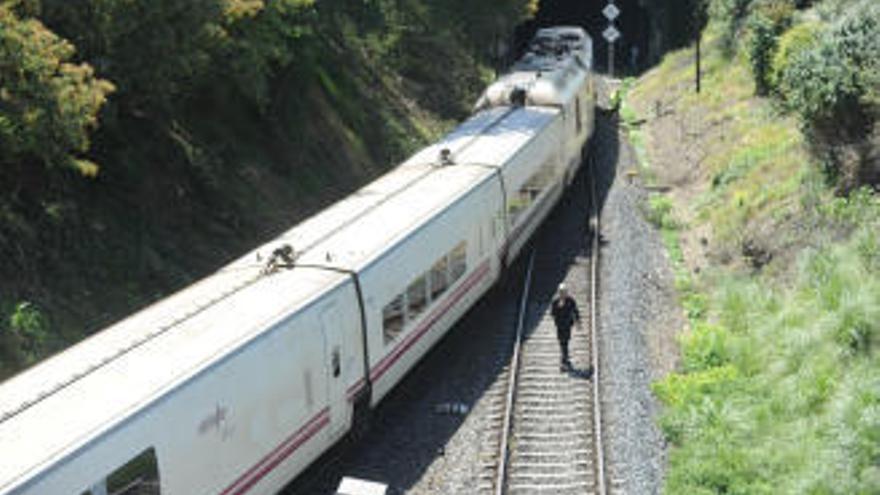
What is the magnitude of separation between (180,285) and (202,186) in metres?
3.41

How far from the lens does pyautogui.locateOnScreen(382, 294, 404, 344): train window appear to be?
1570 cm

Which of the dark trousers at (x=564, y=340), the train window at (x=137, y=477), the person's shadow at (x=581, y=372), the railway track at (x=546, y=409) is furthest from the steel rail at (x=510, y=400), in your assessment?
the train window at (x=137, y=477)

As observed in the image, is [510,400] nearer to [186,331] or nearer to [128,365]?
[186,331]

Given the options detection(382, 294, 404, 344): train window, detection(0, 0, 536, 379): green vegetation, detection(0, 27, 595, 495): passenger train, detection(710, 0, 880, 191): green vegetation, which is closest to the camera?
detection(0, 27, 595, 495): passenger train

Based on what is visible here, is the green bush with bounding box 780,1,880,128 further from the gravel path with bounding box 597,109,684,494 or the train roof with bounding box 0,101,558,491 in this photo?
the train roof with bounding box 0,101,558,491

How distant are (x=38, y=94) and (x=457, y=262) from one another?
772cm

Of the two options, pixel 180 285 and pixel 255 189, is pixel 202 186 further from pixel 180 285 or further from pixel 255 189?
pixel 180 285

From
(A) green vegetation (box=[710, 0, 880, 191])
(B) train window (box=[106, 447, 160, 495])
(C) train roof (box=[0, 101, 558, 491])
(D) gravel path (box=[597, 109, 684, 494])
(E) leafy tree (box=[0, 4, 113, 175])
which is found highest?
(E) leafy tree (box=[0, 4, 113, 175])

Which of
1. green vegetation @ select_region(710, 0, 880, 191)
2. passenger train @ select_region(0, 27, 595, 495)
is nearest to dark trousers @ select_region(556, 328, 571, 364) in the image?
passenger train @ select_region(0, 27, 595, 495)

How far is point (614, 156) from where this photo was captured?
112 feet

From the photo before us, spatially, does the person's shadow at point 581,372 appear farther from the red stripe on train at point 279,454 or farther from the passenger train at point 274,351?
the red stripe on train at point 279,454

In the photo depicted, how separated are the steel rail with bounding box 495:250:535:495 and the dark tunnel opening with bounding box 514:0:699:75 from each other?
3497cm

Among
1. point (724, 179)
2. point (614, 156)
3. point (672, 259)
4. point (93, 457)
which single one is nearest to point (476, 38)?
point (614, 156)

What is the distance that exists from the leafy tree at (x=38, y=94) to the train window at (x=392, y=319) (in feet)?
17.7
